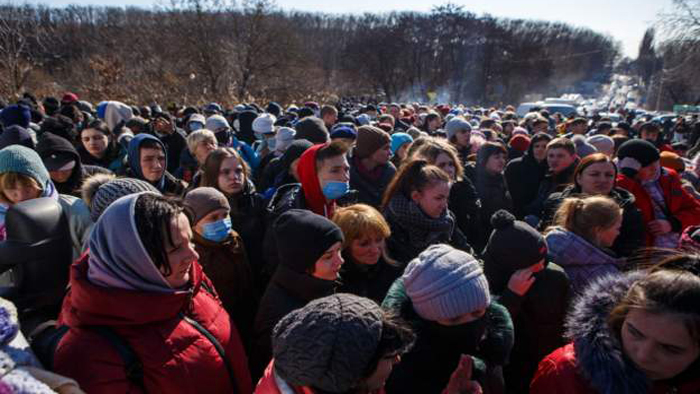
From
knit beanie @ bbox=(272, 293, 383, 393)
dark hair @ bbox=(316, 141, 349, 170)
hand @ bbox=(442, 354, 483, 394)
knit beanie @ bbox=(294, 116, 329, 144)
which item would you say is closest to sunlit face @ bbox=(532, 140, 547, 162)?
knit beanie @ bbox=(294, 116, 329, 144)

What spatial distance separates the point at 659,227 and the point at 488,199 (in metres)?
1.47

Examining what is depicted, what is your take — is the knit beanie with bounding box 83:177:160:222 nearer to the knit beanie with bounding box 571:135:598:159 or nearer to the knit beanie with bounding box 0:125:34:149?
the knit beanie with bounding box 0:125:34:149

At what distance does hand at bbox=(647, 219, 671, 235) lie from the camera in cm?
365

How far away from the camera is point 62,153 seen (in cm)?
337

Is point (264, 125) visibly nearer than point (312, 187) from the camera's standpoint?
No

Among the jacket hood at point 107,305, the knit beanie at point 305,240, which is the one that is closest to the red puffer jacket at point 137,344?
the jacket hood at point 107,305

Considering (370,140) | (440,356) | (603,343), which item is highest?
(370,140)

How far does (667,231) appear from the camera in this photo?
366 centimetres

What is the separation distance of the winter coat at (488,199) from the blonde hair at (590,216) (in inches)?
62.9

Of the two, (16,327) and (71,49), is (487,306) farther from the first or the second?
(71,49)

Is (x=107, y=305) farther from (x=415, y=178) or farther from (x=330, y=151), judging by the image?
(x=415, y=178)

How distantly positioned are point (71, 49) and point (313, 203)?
138ft

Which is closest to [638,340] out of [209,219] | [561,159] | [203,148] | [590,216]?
[590,216]

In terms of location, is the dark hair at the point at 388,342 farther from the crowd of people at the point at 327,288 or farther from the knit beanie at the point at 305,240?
the knit beanie at the point at 305,240
